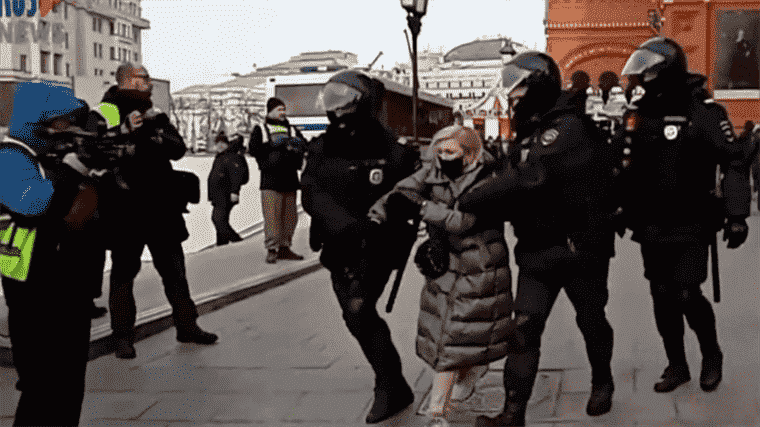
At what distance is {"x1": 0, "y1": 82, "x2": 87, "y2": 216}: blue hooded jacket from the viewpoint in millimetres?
3262

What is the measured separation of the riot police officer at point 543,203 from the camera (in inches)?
159

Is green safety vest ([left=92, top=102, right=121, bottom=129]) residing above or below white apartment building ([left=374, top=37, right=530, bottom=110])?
below

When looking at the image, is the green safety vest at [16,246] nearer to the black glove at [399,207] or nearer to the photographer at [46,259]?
the photographer at [46,259]

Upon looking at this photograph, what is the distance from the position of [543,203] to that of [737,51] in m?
25.4

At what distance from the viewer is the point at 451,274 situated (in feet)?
13.5

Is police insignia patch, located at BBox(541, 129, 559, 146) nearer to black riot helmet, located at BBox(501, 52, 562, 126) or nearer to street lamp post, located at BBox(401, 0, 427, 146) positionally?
black riot helmet, located at BBox(501, 52, 562, 126)

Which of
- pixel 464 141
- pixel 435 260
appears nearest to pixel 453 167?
pixel 464 141

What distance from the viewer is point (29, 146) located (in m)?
3.42

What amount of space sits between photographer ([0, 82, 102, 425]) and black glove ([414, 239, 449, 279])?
150 centimetres

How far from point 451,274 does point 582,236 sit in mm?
625

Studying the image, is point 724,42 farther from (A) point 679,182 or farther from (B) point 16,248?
(B) point 16,248

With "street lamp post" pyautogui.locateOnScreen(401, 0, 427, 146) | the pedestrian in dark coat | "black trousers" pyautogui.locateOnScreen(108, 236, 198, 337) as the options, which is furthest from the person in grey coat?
"street lamp post" pyautogui.locateOnScreen(401, 0, 427, 146)

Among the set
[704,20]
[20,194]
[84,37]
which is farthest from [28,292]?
[84,37]

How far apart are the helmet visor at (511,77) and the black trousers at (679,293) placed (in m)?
1.27
